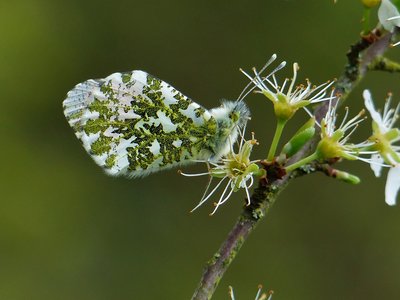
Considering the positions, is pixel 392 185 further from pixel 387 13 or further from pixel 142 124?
pixel 142 124

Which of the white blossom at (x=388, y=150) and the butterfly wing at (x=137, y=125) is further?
the butterfly wing at (x=137, y=125)

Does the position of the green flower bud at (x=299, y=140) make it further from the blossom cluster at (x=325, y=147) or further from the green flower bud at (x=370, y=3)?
the green flower bud at (x=370, y=3)

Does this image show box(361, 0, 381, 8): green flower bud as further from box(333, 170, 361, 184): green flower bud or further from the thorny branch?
box(333, 170, 361, 184): green flower bud

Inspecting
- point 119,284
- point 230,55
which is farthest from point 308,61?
point 119,284

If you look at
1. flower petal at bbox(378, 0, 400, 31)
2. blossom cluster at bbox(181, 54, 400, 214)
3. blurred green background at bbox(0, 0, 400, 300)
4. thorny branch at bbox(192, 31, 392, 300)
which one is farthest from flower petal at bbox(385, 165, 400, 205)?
blurred green background at bbox(0, 0, 400, 300)

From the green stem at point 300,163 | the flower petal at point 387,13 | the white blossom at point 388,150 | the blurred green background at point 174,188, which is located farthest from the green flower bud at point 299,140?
the blurred green background at point 174,188

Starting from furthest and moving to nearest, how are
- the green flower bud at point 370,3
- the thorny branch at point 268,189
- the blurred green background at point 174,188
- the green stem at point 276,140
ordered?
the blurred green background at point 174,188, the green flower bud at point 370,3, the green stem at point 276,140, the thorny branch at point 268,189
